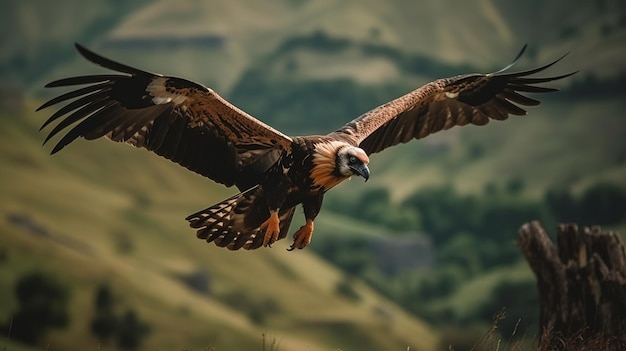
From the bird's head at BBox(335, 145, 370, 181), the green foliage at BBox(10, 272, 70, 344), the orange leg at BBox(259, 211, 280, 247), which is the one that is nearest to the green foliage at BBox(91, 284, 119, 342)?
the green foliage at BBox(10, 272, 70, 344)

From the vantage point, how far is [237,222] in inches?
536

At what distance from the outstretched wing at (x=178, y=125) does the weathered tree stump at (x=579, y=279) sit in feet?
13.9

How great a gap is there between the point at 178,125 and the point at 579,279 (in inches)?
245

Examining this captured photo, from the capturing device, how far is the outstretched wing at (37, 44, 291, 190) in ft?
40.6

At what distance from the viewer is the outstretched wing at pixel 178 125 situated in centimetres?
1238

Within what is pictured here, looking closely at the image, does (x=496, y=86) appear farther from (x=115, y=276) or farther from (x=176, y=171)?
(x=176, y=171)

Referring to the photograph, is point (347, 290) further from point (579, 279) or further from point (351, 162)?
point (351, 162)

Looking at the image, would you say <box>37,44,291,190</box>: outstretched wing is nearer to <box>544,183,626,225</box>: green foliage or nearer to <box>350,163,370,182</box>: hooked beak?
<box>350,163,370,182</box>: hooked beak

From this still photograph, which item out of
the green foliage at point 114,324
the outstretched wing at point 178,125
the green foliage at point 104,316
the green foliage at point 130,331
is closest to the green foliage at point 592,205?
the green foliage at point 130,331

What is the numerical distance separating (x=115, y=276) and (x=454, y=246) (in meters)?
80.8

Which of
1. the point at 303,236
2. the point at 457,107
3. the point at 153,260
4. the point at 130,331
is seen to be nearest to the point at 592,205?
the point at 153,260

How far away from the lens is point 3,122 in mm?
149875

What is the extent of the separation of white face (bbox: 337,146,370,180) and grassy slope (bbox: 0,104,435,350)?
77.7 metres

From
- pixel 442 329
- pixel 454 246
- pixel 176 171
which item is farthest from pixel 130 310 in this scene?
pixel 454 246
